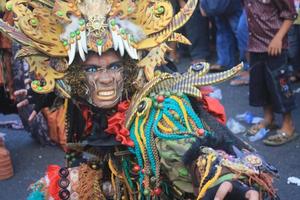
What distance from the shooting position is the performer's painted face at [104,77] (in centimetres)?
194

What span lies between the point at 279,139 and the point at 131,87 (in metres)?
2.09

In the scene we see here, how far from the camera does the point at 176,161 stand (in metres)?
1.77

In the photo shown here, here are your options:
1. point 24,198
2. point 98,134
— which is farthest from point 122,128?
point 24,198

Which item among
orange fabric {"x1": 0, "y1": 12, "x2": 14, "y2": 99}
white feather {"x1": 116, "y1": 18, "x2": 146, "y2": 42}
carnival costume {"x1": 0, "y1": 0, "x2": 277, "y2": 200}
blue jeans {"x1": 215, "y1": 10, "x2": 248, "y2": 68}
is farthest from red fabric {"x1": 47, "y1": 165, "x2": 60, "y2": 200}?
blue jeans {"x1": 215, "y1": 10, "x2": 248, "y2": 68}

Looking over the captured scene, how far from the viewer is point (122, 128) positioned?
190 cm

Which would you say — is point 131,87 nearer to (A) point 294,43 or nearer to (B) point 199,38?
(A) point 294,43

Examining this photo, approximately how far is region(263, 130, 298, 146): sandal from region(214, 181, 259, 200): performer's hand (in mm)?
2277

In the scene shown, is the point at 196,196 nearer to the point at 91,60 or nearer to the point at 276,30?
the point at 91,60

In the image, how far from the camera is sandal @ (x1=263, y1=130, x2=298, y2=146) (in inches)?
151

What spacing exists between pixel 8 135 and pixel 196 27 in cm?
235

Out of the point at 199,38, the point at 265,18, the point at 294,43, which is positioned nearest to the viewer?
the point at 265,18

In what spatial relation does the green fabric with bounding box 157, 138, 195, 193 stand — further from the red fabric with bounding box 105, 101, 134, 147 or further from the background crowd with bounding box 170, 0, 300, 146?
the background crowd with bounding box 170, 0, 300, 146

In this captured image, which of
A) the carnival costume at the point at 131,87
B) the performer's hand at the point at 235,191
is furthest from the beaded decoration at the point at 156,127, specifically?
the performer's hand at the point at 235,191

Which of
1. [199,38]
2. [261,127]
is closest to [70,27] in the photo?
[261,127]
